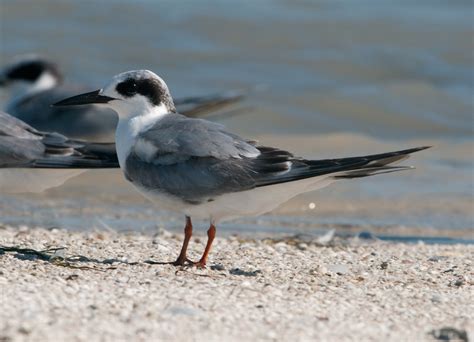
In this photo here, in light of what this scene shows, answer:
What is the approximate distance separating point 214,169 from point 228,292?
0.92 metres

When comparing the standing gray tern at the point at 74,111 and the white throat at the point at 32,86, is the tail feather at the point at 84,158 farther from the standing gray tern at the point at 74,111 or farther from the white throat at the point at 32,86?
the white throat at the point at 32,86

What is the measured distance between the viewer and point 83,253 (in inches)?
256

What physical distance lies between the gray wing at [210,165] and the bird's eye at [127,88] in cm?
35

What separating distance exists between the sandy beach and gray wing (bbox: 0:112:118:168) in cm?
51

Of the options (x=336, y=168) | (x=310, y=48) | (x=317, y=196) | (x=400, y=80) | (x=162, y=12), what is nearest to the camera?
(x=336, y=168)

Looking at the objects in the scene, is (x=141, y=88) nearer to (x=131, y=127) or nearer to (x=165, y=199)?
(x=131, y=127)

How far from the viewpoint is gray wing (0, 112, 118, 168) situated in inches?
267

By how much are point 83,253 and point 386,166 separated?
1889 mm

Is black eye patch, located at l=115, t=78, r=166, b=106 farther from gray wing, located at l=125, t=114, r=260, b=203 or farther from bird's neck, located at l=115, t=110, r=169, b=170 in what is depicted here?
gray wing, located at l=125, t=114, r=260, b=203

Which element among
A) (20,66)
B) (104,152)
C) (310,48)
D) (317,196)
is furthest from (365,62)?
(104,152)

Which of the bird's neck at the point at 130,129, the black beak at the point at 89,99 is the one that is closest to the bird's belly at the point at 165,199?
the bird's neck at the point at 130,129

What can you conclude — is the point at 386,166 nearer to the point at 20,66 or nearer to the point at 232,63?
the point at 20,66

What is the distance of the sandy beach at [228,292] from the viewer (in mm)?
4500

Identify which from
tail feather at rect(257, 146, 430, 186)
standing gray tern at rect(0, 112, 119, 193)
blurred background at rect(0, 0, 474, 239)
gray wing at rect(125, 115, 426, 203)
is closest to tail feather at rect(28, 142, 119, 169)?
standing gray tern at rect(0, 112, 119, 193)
